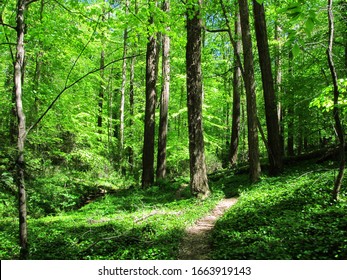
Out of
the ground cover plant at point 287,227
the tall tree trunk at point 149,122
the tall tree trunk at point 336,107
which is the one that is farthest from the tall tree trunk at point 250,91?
the tall tree trunk at point 149,122

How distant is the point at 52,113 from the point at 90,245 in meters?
8.17

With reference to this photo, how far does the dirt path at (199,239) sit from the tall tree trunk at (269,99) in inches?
140

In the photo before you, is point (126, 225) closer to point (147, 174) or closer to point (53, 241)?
point (53, 241)

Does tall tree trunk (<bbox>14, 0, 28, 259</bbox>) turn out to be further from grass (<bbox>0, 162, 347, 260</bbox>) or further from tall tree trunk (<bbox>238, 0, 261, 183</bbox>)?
tall tree trunk (<bbox>238, 0, 261, 183</bbox>)

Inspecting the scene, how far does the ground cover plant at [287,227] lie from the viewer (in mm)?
3977

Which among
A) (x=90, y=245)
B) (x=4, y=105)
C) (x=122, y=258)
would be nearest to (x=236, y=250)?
(x=122, y=258)

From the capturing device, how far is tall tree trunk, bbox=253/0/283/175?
10.5 metres

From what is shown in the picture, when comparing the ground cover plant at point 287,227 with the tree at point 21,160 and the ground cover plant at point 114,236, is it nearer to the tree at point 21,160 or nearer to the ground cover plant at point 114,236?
the ground cover plant at point 114,236

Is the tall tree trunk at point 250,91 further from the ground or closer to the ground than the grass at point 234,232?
further from the ground

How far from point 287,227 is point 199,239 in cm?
182

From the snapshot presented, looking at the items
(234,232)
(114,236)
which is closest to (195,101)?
(234,232)

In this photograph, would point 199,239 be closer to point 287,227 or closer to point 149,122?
point 287,227

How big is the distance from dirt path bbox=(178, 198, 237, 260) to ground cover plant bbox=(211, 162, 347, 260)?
249mm

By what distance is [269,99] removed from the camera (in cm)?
1087
